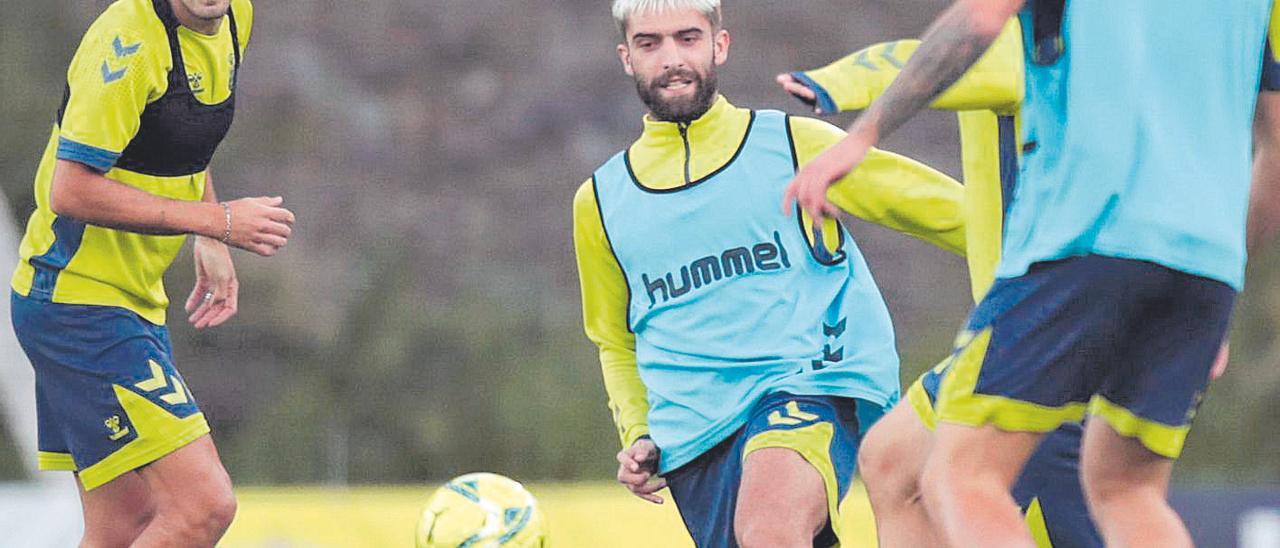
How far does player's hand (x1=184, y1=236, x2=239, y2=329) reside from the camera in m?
5.75

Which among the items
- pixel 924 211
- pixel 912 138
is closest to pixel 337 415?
pixel 912 138

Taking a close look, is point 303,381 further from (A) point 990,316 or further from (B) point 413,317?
(A) point 990,316

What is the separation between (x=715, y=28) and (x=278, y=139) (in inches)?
446

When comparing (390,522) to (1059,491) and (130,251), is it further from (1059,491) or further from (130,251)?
(1059,491)

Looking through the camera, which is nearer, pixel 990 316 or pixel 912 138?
pixel 990 316

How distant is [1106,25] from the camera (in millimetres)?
3645

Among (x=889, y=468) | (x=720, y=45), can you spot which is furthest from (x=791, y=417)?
(x=720, y=45)

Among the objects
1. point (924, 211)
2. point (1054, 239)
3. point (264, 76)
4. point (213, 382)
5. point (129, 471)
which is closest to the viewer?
point (1054, 239)

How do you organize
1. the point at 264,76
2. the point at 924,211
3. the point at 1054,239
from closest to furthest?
the point at 1054,239, the point at 924,211, the point at 264,76

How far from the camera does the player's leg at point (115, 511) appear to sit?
549 cm

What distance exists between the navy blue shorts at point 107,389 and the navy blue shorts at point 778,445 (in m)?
1.44

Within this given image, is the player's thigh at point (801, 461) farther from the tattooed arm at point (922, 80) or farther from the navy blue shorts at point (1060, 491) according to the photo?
the tattooed arm at point (922, 80)

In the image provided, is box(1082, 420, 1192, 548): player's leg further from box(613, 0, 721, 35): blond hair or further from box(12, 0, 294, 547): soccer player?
Answer: box(12, 0, 294, 547): soccer player

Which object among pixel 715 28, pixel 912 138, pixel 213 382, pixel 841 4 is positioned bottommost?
pixel 213 382
